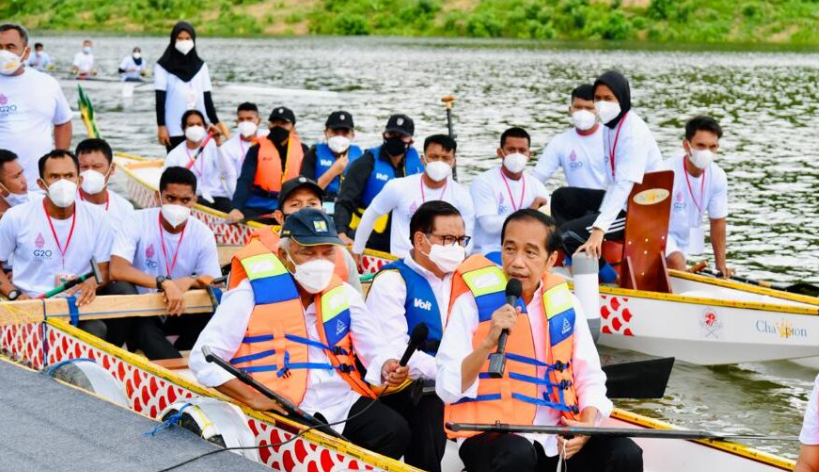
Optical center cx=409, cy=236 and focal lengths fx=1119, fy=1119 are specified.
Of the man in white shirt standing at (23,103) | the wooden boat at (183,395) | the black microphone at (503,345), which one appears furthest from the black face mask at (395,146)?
the black microphone at (503,345)

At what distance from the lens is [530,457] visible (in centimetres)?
466

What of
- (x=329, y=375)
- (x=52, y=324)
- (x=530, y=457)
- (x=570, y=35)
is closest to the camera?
(x=530, y=457)

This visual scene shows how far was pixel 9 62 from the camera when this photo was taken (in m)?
9.16

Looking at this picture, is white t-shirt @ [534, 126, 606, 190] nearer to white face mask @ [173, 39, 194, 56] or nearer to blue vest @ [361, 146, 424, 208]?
blue vest @ [361, 146, 424, 208]

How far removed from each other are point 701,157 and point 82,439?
576cm

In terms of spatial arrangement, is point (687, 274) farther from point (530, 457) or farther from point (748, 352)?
point (530, 457)

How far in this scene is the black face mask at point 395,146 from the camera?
32.3 ft

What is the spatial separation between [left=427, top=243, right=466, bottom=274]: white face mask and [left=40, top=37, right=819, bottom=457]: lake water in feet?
10.7

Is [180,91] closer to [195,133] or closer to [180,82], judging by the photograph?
[180,82]

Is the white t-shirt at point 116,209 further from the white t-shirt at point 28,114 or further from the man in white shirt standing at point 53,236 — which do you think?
the white t-shirt at point 28,114

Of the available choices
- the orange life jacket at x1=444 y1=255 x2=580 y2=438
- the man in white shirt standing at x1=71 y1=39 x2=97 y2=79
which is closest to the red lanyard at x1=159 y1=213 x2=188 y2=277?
the orange life jacket at x1=444 y1=255 x2=580 y2=438

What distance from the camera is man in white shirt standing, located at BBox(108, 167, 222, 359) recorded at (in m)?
7.47

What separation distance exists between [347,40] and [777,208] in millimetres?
52625

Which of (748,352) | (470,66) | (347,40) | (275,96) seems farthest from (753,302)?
(347,40)
